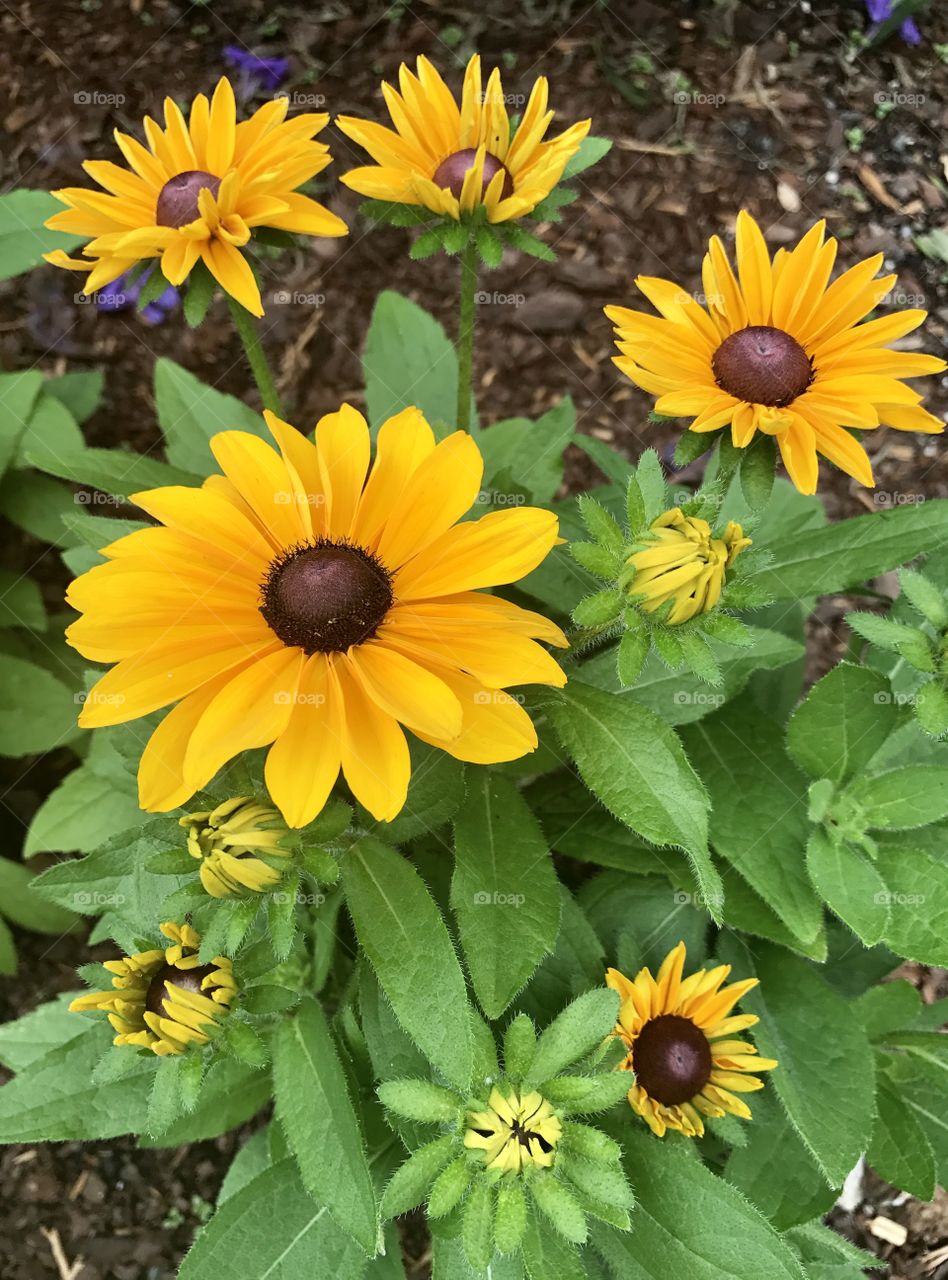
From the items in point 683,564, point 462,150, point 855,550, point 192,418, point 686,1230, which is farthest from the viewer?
point 192,418

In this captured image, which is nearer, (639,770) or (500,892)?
(639,770)

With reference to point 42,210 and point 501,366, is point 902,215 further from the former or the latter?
point 42,210

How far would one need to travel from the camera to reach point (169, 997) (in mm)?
1400

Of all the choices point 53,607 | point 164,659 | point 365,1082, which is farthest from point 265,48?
point 365,1082

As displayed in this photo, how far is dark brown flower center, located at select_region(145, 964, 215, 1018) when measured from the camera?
1436mm

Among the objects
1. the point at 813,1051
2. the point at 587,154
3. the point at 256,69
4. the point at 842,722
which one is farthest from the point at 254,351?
the point at 256,69

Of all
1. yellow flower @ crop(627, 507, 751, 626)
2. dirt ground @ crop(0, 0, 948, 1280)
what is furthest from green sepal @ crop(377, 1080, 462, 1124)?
dirt ground @ crop(0, 0, 948, 1280)

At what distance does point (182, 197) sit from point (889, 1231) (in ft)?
8.89

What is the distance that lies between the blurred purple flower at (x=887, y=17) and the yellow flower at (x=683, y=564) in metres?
2.69

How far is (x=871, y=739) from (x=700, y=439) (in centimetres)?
63

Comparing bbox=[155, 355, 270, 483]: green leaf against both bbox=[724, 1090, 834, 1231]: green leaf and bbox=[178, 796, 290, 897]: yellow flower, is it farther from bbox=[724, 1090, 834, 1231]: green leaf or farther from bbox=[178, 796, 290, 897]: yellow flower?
bbox=[724, 1090, 834, 1231]: green leaf

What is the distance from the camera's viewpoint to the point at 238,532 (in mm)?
1447

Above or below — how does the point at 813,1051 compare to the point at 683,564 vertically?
below

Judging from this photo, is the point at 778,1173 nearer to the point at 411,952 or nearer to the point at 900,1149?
the point at 900,1149
